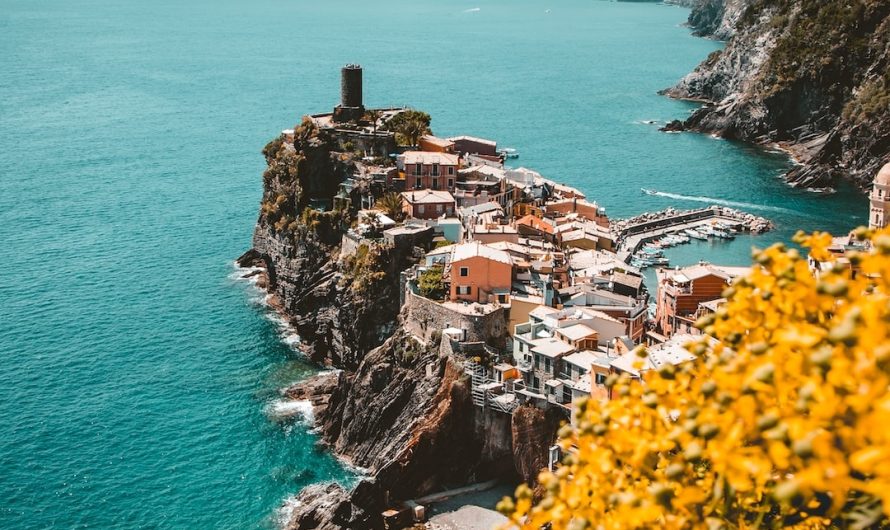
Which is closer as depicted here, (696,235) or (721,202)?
(696,235)

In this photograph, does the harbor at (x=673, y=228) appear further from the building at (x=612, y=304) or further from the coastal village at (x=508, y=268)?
the building at (x=612, y=304)

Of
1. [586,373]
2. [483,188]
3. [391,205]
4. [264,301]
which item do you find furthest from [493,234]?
[264,301]

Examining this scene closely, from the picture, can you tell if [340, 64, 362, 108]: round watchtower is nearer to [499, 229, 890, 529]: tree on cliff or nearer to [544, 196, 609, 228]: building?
[544, 196, 609, 228]: building

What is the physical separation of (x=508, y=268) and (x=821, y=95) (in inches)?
4745

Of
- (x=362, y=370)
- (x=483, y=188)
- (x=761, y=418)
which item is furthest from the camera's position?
(x=483, y=188)

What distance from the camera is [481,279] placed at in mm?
65375

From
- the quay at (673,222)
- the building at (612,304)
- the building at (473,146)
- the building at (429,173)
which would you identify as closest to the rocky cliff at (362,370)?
the building at (429,173)

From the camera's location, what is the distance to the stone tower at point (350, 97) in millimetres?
99750

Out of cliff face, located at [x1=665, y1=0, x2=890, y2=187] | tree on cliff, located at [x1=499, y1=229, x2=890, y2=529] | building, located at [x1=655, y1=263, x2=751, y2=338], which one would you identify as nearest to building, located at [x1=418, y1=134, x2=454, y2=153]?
building, located at [x1=655, y1=263, x2=751, y2=338]

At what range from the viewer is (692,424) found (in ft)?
32.0

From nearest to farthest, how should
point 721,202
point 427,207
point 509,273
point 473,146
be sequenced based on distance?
point 509,273 < point 427,207 < point 473,146 < point 721,202

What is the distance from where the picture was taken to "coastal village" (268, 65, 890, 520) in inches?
2235

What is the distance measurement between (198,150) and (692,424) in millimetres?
150961

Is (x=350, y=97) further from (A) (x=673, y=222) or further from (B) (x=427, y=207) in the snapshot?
(A) (x=673, y=222)
